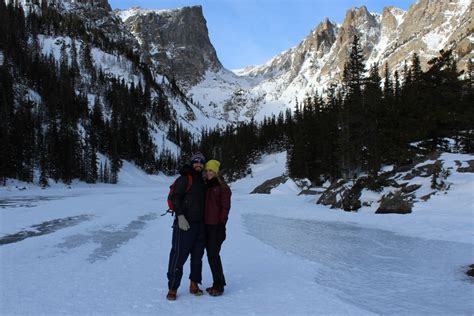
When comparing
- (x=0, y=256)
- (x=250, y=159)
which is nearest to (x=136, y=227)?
(x=0, y=256)

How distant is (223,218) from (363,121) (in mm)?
31451

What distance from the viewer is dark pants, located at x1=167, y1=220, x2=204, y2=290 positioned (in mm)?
6000

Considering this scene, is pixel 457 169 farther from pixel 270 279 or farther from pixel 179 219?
pixel 179 219

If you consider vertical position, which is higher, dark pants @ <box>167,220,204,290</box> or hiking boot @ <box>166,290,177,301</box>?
dark pants @ <box>167,220,204,290</box>

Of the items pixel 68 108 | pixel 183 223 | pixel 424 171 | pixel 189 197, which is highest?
pixel 68 108

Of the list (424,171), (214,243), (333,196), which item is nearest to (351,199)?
(333,196)

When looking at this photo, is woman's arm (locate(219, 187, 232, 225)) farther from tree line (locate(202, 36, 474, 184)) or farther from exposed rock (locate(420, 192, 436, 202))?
tree line (locate(202, 36, 474, 184))

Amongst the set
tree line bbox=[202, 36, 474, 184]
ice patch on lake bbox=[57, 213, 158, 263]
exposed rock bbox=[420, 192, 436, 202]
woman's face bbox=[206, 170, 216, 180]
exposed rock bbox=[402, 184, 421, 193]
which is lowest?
ice patch on lake bbox=[57, 213, 158, 263]

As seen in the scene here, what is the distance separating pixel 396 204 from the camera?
67.6 ft

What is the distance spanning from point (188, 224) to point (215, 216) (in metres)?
0.49

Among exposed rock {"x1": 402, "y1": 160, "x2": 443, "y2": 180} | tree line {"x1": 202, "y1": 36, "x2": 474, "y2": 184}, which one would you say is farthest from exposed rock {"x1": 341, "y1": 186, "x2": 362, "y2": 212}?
exposed rock {"x1": 402, "y1": 160, "x2": 443, "y2": 180}

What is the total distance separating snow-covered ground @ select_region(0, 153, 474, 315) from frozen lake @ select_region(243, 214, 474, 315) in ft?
0.08

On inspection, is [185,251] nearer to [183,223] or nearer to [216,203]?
[183,223]

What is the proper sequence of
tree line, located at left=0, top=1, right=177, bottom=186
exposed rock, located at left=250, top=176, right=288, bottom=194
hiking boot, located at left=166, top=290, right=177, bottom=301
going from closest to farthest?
hiking boot, located at left=166, top=290, right=177, bottom=301 → exposed rock, located at left=250, top=176, right=288, bottom=194 → tree line, located at left=0, top=1, right=177, bottom=186
